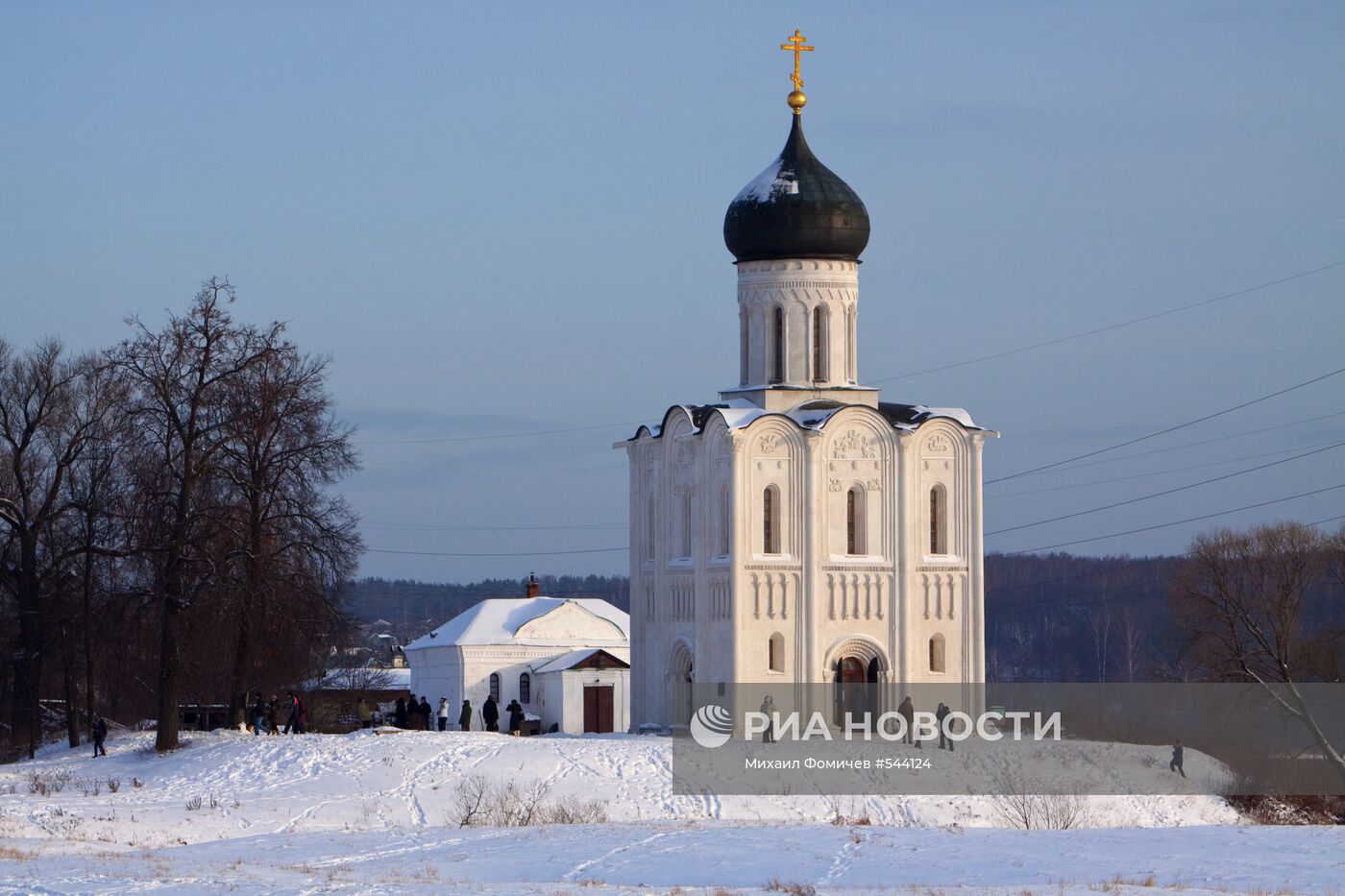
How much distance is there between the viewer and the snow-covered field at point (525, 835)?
20.3 meters

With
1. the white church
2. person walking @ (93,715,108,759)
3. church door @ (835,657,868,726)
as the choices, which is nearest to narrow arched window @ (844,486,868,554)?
the white church

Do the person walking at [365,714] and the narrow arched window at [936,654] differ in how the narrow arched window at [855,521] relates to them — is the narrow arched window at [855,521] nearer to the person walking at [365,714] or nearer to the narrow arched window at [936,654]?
the narrow arched window at [936,654]

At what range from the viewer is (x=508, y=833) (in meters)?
25.1

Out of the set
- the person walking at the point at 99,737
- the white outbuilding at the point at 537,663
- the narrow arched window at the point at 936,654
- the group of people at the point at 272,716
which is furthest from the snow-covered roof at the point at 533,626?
the person walking at the point at 99,737

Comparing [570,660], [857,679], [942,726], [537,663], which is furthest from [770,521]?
[537,663]

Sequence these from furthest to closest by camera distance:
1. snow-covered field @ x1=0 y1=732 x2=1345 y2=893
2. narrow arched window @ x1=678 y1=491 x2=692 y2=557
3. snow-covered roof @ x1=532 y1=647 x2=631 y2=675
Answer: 1. snow-covered roof @ x1=532 y1=647 x2=631 y2=675
2. narrow arched window @ x1=678 y1=491 x2=692 y2=557
3. snow-covered field @ x1=0 y1=732 x2=1345 y2=893

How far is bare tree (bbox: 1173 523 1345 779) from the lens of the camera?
4181cm

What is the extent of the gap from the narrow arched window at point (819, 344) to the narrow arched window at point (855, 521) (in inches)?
92.9

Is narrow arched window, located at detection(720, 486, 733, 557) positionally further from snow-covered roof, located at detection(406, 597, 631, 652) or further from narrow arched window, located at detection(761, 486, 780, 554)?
snow-covered roof, located at detection(406, 597, 631, 652)

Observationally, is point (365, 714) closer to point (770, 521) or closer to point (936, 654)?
point (770, 521)

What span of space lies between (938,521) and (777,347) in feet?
14.3

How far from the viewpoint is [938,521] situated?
1549 inches

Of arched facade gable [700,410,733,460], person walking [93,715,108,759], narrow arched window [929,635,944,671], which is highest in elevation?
arched facade gable [700,410,733,460]

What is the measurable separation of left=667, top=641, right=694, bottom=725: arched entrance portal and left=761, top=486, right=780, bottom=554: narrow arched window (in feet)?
8.17
